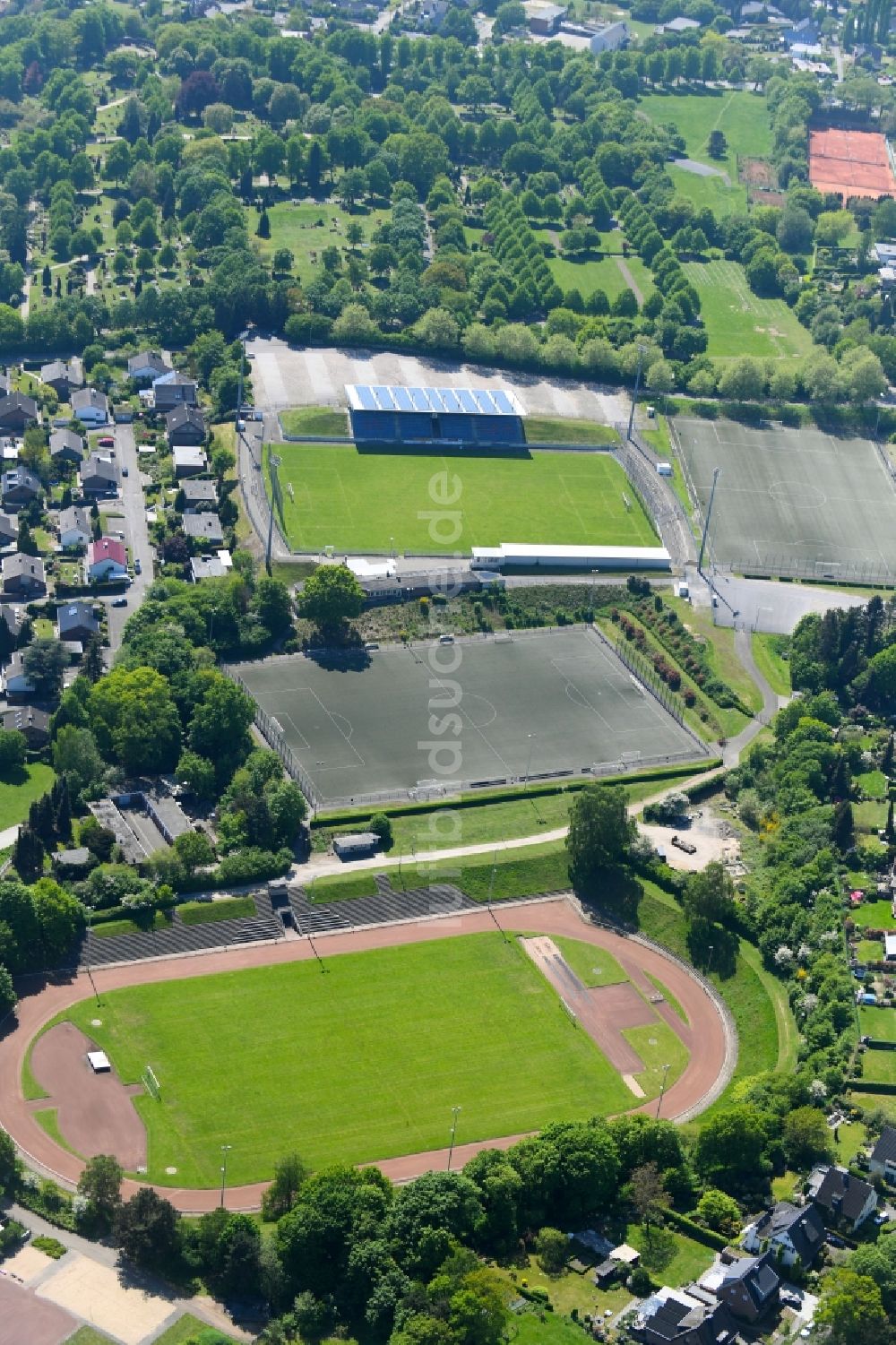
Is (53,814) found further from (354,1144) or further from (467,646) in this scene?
(467,646)

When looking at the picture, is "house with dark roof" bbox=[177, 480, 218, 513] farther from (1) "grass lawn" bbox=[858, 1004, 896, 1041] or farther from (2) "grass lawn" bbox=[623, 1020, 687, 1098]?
(1) "grass lawn" bbox=[858, 1004, 896, 1041]

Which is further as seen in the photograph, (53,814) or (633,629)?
(633,629)

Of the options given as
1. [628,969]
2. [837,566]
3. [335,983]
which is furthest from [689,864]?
[837,566]

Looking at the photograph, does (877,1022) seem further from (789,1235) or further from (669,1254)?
(669,1254)

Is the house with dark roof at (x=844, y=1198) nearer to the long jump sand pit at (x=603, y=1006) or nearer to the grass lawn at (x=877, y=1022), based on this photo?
the grass lawn at (x=877, y=1022)

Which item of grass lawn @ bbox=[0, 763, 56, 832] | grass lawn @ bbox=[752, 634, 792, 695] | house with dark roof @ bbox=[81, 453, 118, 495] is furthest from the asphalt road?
grass lawn @ bbox=[752, 634, 792, 695]
